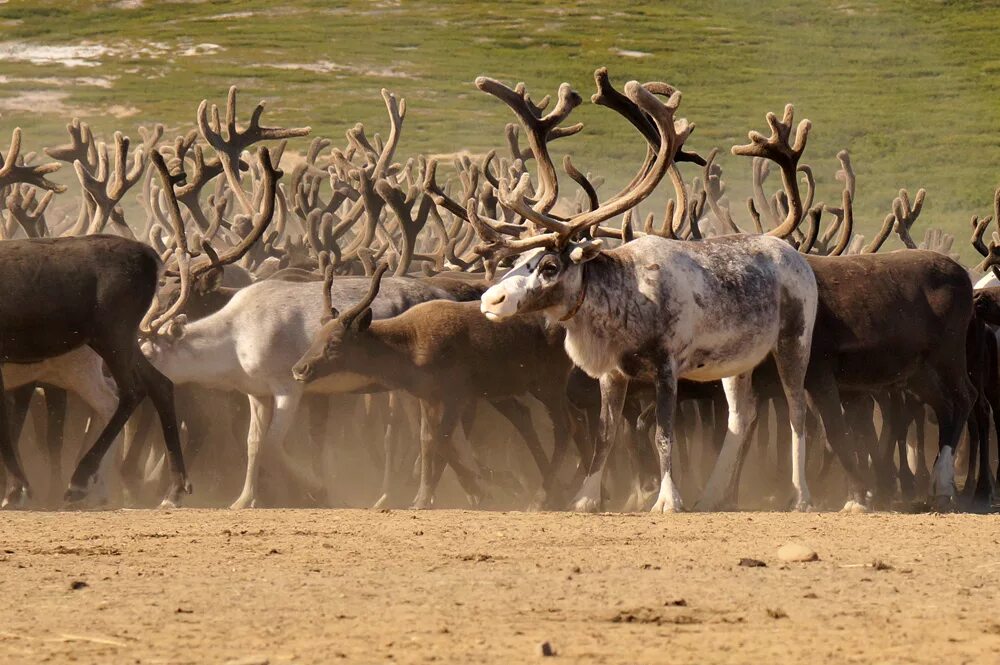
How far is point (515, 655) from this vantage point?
21.5ft

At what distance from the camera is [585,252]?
11.3m

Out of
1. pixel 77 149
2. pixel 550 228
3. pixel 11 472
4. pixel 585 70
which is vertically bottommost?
pixel 585 70

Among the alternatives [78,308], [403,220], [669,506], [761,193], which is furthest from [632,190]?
[761,193]

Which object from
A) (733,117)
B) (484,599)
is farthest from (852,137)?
(484,599)

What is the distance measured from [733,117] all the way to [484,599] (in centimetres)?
5801

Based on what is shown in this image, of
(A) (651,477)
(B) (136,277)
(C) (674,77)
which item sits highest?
(B) (136,277)

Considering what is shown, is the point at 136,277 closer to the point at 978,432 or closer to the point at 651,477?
the point at 651,477

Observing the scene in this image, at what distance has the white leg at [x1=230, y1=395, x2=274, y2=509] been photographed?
1297cm

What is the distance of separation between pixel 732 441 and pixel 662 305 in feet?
4.29

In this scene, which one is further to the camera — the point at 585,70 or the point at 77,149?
the point at 585,70

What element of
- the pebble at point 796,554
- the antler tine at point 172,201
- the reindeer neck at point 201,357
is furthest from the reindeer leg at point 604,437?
the antler tine at point 172,201

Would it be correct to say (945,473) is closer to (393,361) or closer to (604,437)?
(604,437)

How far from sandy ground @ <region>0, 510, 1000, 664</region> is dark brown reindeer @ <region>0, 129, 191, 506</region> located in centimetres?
138

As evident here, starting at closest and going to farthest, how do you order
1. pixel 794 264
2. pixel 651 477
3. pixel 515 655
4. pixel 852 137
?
pixel 515 655 → pixel 794 264 → pixel 651 477 → pixel 852 137
